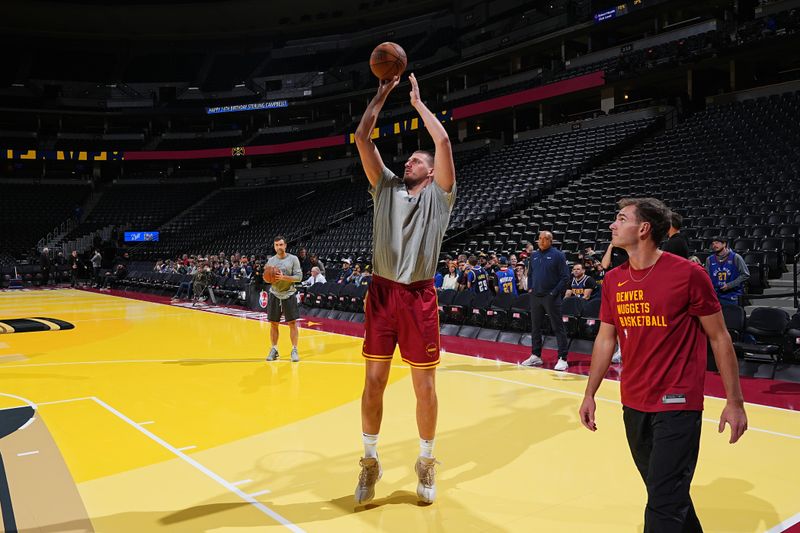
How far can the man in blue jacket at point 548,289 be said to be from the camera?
730 centimetres

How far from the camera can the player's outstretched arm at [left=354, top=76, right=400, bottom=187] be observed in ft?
10.4

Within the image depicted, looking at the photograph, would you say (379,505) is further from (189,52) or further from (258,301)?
(189,52)

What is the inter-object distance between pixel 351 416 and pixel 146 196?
37348 mm

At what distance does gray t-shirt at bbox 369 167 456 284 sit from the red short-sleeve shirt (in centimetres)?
115

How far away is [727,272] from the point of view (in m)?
7.91

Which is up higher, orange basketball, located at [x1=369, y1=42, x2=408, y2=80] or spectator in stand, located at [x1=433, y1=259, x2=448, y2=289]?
orange basketball, located at [x1=369, y1=42, x2=408, y2=80]

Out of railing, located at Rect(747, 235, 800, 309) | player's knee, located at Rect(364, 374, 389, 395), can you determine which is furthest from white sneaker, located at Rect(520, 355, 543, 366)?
player's knee, located at Rect(364, 374, 389, 395)

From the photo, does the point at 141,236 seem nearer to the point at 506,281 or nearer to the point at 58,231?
the point at 58,231

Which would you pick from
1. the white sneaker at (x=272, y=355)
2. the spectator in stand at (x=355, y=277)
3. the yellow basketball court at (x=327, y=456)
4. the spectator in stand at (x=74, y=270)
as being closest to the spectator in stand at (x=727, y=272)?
the yellow basketball court at (x=327, y=456)

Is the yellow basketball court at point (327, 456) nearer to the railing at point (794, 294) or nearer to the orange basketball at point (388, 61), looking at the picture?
the orange basketball at point (388, 61)

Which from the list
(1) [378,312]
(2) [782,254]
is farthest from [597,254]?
(1) [378,312]

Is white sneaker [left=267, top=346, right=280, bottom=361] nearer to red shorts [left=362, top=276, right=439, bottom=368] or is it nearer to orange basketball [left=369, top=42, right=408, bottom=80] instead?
red shorts [left=362, top=276, right=439, bottom=368]

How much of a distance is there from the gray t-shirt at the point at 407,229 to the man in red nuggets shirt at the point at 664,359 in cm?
105

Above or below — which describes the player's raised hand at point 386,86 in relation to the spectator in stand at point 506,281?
above
